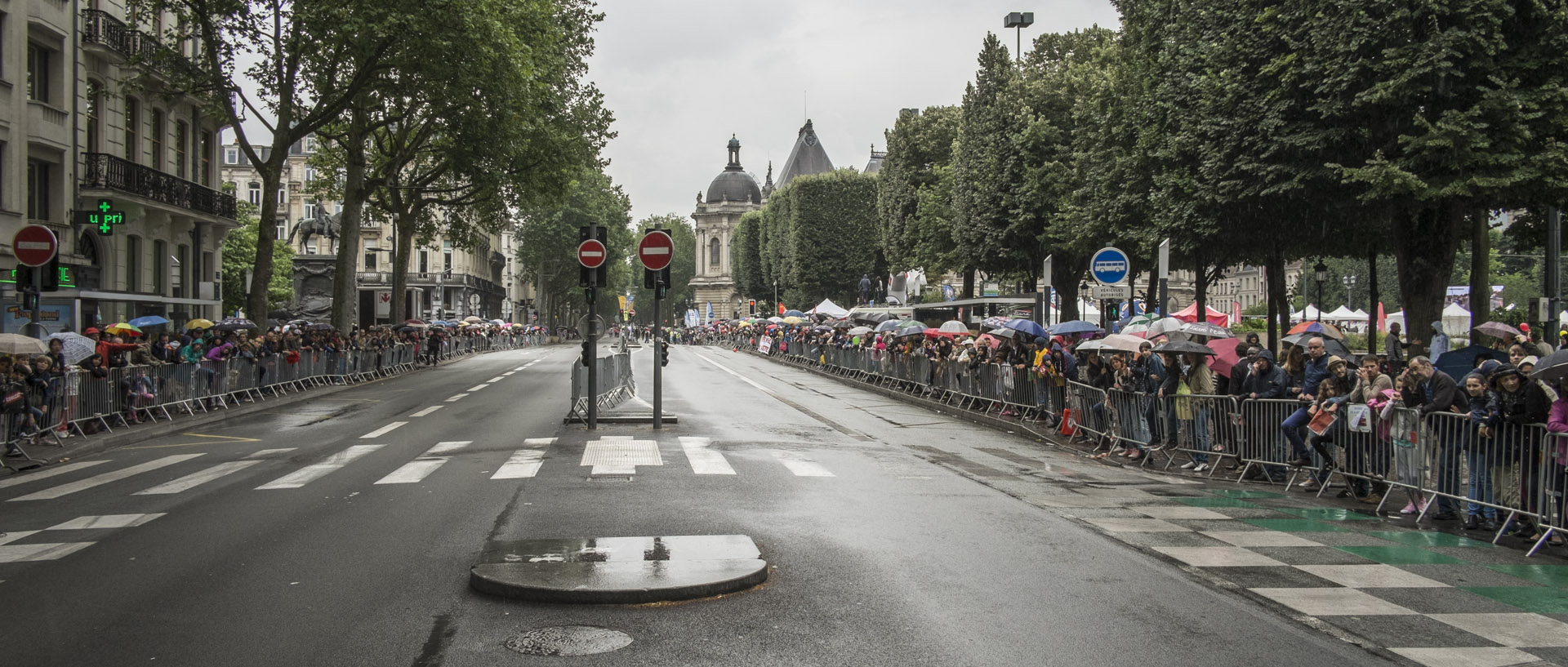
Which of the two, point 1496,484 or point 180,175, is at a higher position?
point 180,175

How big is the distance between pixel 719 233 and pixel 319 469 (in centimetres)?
13956

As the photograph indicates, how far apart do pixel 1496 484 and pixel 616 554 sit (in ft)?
24.6

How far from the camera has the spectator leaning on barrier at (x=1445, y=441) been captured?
10.2 m

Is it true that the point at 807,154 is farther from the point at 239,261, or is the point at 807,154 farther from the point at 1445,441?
the point at 1445,441

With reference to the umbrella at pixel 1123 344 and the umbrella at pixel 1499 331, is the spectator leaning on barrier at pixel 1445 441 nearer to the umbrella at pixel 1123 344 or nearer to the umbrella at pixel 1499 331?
the umbrella at pixel 1123 344

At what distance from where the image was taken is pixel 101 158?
2873cm

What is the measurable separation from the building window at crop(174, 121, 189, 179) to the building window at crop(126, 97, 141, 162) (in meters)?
2.54

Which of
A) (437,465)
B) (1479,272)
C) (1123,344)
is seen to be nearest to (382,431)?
(437,465)

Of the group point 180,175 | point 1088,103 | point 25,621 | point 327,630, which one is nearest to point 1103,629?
point 327,630

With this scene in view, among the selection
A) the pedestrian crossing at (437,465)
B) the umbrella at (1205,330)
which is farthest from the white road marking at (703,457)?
the umbrella at (1205,330)

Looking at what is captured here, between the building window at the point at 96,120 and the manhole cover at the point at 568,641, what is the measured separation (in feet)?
94.3

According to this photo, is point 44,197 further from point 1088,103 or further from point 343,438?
point 1088,103

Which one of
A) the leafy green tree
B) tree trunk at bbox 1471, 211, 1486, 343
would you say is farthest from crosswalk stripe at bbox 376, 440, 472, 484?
the leafy green tree

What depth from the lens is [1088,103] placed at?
3097 centimetres
